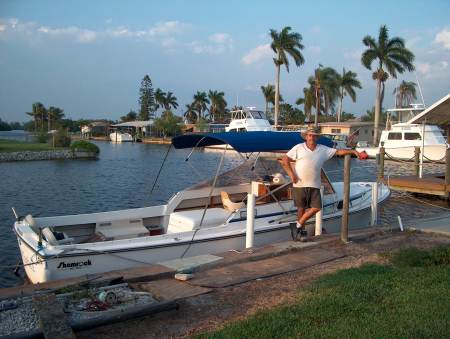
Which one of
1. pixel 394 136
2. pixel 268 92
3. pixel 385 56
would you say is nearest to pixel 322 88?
pixel 268 92

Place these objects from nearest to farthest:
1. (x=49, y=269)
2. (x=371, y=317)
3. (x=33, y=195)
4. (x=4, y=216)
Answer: (x=371, y=317)
(x=49, y=269)
(x=4, y=216)
(x=33, y=195)

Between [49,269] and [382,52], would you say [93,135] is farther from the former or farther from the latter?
[49,269]

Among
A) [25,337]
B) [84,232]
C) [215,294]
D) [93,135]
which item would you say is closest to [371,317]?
[215,294]

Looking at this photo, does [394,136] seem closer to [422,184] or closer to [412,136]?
[412,136]

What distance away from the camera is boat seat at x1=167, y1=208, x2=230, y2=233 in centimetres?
936

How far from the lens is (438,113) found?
65.6ft

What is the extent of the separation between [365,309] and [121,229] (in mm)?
6318

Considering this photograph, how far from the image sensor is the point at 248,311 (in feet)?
16.2

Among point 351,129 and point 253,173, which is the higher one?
point 351,129

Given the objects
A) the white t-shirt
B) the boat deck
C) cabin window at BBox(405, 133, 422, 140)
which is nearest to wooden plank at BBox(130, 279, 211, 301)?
the white t-shirt

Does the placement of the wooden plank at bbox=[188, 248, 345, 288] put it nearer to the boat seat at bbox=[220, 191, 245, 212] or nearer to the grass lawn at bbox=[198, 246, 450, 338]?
the grass lawn at bbox=[198, 246, 450, 338]

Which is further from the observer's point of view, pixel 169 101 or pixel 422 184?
pixel 169 101

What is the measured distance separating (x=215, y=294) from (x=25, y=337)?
2.21m

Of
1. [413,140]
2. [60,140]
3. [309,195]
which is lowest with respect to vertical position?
[309,195]
